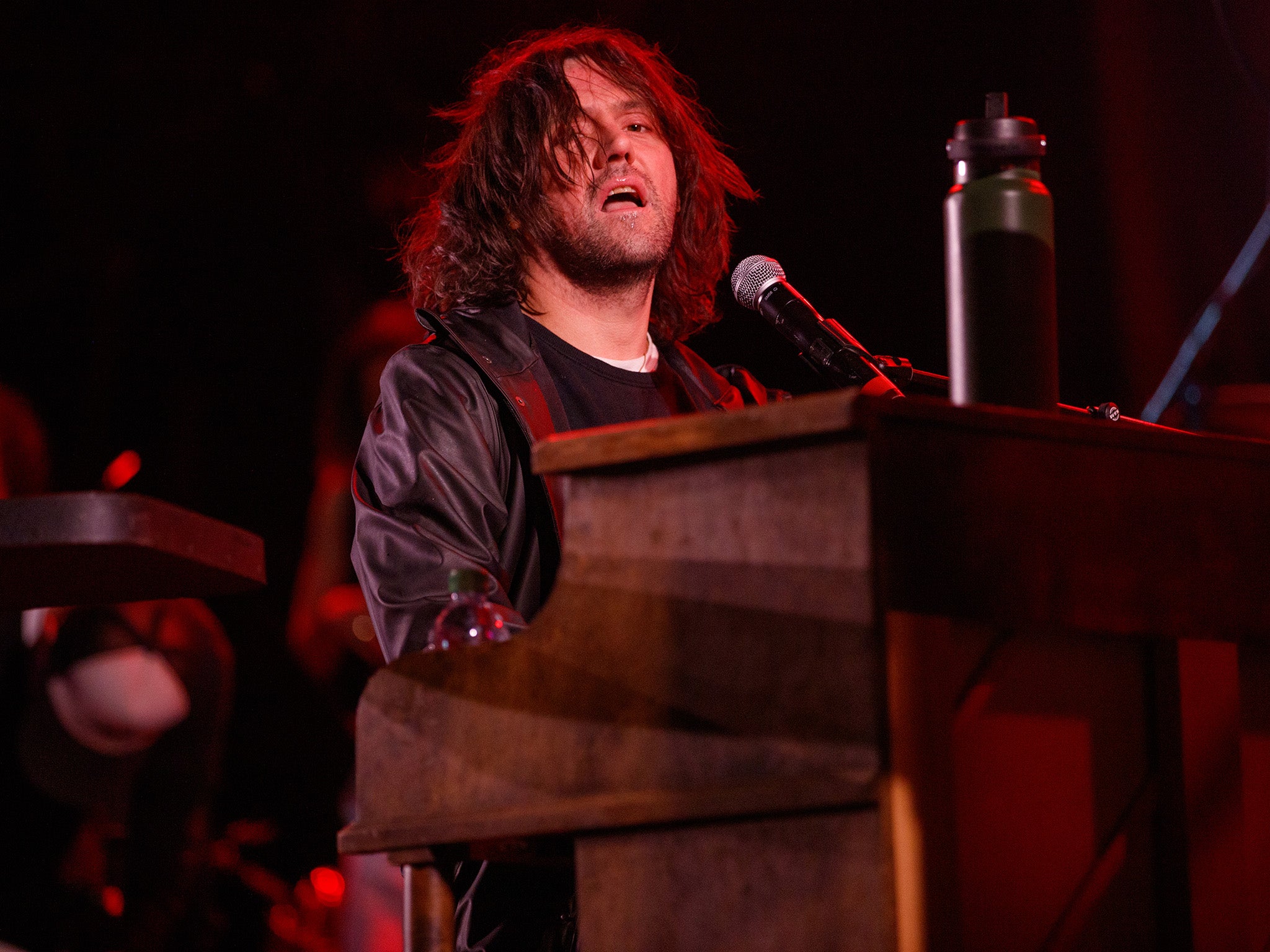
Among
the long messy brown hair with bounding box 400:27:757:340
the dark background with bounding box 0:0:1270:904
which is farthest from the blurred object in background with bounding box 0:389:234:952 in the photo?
the long messy brown hair with bounding box 400:27:757:340

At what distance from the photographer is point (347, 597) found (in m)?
3.77

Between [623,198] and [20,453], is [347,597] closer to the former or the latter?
[20,453]

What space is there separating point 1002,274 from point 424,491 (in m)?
0.99

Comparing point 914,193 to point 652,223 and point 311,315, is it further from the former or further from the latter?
point 311,315

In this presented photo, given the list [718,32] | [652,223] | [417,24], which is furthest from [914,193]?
[417,24]

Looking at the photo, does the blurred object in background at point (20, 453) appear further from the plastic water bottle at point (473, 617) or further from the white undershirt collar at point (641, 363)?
the plastic water bottle at point (473, 617)

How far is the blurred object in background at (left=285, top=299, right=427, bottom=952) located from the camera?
3.60 m

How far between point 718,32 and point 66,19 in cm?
282

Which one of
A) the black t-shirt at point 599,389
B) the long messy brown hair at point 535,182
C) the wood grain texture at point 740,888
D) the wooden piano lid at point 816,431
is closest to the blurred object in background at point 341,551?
the long messy brown hair at point 535,182

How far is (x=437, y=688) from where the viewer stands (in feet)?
4.26

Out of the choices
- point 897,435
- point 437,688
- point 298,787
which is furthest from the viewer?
point 298,787

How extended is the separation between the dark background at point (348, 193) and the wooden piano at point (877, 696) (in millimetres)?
2879

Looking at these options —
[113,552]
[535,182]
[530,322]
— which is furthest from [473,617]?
[535,182]

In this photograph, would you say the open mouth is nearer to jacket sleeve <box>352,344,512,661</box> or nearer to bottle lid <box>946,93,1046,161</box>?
jacket sleeve <box>352,344,512,661</box>
